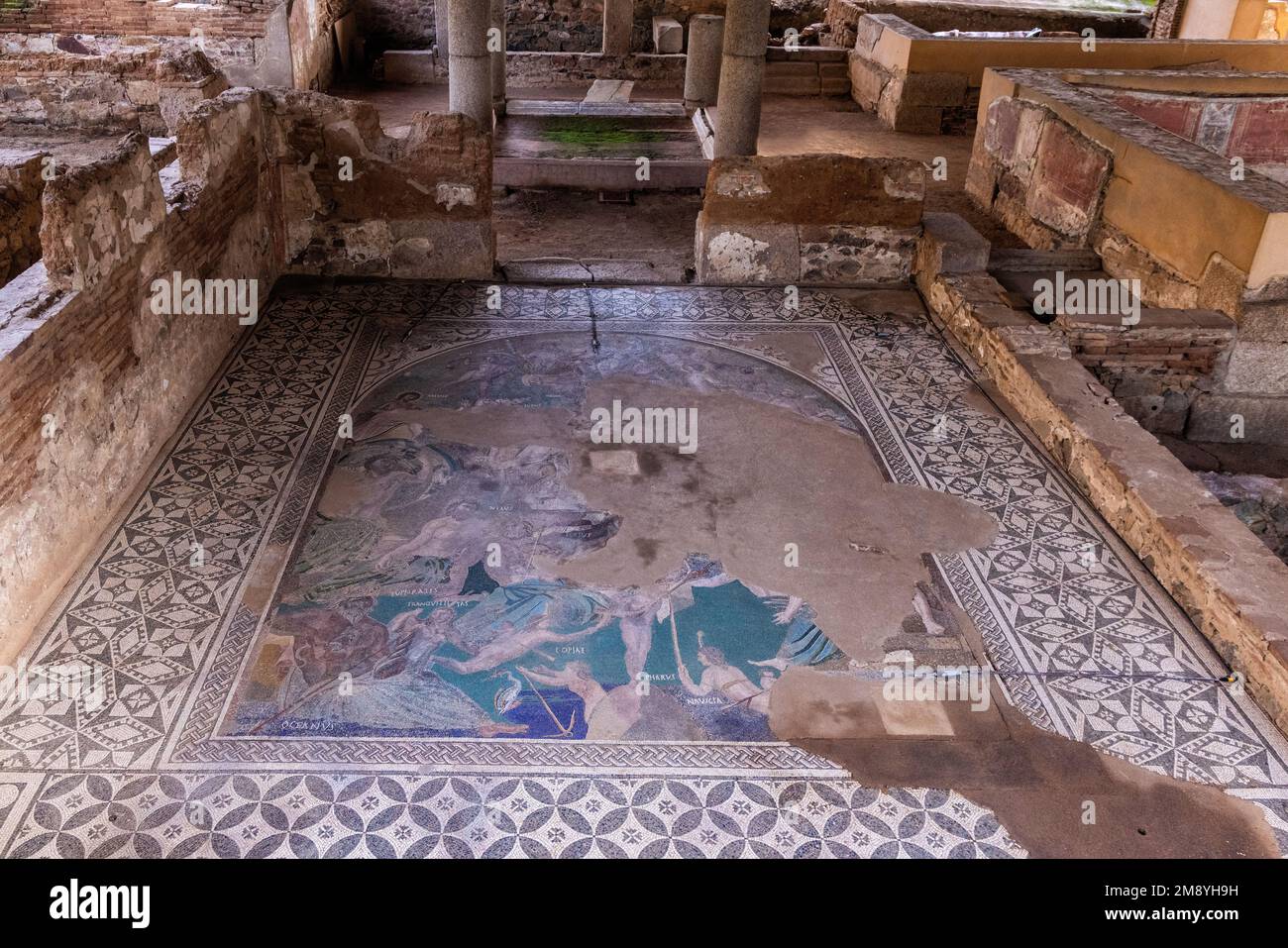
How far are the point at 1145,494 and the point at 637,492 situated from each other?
198cm

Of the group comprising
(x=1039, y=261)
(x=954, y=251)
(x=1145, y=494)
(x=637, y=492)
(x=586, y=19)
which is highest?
(x=586, y=19)

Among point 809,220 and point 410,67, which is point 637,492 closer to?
point 809,220

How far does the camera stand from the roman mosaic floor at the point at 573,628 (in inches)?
112

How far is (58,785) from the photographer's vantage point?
283cm

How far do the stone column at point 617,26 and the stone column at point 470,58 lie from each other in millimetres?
4315

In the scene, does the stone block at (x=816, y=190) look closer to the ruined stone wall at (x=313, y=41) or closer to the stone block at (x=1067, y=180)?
the stone block at (x=1067, y=180)

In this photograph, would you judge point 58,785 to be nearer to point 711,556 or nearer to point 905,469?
point 711,556

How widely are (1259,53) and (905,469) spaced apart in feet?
27.3

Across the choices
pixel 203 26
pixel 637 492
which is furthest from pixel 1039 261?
pixel 203 26

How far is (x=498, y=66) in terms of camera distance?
1025cm

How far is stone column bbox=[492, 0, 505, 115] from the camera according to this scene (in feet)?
33.4

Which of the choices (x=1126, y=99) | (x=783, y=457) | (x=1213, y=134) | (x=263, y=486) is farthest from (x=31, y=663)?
(x=1213, y=134)

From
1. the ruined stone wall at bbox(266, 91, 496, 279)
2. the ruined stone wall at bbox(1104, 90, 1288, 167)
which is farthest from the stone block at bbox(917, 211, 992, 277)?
the ruined stone wall at bbox(266, 91, 496, 279)

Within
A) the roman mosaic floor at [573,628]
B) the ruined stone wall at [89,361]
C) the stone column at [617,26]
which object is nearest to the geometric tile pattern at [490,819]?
the roman mosaic floor at [573,628]
